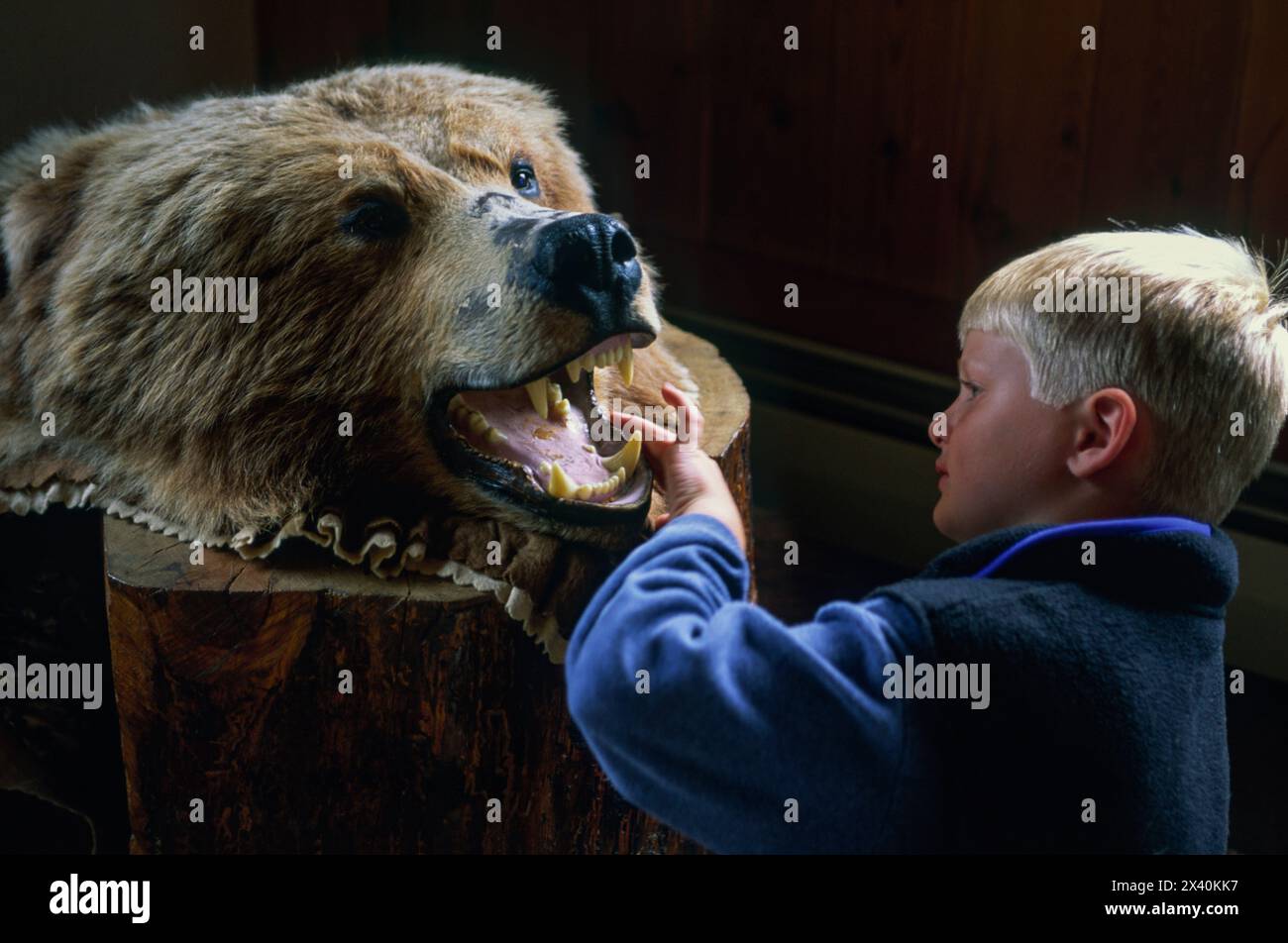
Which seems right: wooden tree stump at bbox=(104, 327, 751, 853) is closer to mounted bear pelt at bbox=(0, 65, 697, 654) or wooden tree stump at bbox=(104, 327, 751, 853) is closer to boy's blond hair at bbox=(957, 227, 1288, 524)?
mounted bear pelt at bbox=(0, 65, 697, 654)

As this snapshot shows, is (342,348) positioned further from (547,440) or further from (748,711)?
(748,711)

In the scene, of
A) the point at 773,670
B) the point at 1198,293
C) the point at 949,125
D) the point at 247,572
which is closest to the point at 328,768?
the point at 247,572

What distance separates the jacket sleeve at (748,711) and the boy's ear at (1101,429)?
0.69 ft

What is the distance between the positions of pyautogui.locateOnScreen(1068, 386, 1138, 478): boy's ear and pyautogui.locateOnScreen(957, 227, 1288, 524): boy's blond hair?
13mm

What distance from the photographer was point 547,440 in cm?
135

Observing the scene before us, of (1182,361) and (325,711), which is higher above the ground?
(1182,361)

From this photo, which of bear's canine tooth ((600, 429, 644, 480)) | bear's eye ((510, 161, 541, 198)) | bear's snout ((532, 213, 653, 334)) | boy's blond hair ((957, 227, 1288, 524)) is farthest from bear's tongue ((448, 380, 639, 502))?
boy's blond hair ((957, 227, 1288, 524))

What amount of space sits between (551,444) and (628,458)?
0.29ft

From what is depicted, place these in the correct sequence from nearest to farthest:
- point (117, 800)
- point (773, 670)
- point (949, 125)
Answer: point (773, 670)
point (117, 800)
point (949, 125)

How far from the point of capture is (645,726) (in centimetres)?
100

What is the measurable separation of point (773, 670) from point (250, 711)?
1.87 feet

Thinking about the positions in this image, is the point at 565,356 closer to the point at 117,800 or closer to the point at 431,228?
the point at 431,228

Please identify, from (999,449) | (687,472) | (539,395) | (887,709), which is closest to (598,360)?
(539,395)

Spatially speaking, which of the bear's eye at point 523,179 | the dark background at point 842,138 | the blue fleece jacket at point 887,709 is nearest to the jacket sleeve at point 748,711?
the blue fleece jacket at point 887,709
